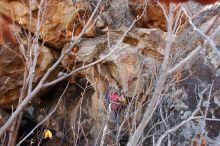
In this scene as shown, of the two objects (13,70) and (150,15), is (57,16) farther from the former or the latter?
(150,15)

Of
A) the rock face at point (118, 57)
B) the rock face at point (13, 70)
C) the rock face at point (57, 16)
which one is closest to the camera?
the rock face at point (118, 57)

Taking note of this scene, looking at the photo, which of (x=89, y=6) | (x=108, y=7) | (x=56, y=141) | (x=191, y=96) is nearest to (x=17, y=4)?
(x=89, y=6)

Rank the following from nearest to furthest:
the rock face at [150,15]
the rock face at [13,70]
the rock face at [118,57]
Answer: the rock face at [118,57] → the rock face at [13,70] → the rock face at [150,15]

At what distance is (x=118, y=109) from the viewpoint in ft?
15.9

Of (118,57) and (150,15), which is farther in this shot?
(150,15)

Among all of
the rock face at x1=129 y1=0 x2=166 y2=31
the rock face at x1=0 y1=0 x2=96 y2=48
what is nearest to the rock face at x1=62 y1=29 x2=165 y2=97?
the rock face at x1=0 y1=0 x2=96 y2=48

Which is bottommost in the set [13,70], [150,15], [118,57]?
[13,70]

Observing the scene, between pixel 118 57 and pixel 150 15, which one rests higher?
pixel 150 15

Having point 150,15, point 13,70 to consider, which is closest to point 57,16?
point 13,70

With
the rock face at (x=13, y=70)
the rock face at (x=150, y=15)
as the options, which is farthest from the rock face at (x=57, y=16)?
the rock face at (x=150, y=15)

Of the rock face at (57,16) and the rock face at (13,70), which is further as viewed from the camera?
the rock face at (13,70)

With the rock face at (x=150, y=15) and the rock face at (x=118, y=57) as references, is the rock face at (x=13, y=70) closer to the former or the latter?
the rock face at (x=118, y=57)

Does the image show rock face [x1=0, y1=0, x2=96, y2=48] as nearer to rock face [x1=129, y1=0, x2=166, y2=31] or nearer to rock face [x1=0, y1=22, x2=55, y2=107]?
rock face [x1=0, y1=22, x2=55, y2=107]

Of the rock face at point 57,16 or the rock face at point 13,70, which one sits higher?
the rock face at point 57,16
